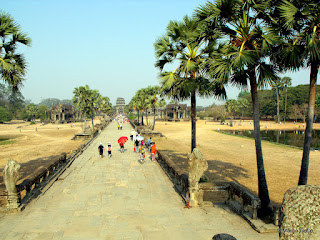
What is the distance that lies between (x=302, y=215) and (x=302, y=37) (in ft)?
21.0

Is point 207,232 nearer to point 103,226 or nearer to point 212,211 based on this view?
point 212,211

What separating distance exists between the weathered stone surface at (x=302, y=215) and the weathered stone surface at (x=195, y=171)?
19.0 ft

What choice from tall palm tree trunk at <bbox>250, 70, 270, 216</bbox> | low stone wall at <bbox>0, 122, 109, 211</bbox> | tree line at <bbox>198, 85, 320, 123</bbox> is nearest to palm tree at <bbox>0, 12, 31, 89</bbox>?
low stone wall at <bbox>0, 122, 109, 211</bbox>

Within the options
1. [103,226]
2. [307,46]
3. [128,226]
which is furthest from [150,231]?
[307,46]

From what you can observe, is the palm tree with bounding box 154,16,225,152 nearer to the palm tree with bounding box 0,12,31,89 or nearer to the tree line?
the palm tree with bounding box 0,12,31,89

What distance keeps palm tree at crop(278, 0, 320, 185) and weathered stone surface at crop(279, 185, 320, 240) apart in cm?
552

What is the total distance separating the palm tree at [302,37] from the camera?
6469 mm

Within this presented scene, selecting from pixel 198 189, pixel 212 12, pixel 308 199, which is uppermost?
pixel 212 12

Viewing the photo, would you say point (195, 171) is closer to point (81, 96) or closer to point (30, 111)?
point (81, 96)

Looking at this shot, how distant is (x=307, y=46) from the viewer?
252 inches

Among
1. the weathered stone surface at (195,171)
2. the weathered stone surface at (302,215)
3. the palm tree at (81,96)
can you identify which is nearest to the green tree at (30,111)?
the palm tree at (81,96)

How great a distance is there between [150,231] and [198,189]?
8.54 ft

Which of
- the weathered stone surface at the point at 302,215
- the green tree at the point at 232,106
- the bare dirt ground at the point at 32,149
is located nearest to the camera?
the weathered stone surface at the point at 302,215

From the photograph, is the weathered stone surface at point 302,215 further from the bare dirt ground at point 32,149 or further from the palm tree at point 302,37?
the bare dirt ground at point 32,149
